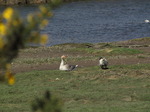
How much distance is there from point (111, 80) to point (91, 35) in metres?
24.7

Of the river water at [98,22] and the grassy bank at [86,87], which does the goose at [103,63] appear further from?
the river water at [98,22]

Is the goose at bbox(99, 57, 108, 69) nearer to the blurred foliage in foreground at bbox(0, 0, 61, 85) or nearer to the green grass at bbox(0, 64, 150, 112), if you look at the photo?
the green grass at bbox(0, 64, 150, 112)

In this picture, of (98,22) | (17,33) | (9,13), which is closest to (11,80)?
(17,33)

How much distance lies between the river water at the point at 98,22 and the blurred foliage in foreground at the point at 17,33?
103ft

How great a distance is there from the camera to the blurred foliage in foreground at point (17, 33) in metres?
2.96

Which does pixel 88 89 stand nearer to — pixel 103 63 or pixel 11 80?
pixel 103 63

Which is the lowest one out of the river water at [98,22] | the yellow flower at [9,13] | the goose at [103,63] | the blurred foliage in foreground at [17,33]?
the river water at [98,22]

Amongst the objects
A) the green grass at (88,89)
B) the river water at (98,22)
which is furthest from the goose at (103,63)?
the river water at (98,22)

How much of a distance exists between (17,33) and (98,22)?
1769 inches

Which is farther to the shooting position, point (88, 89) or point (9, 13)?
point (88, 89)

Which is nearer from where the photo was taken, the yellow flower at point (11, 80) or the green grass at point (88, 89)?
the yellow flower at point (11, 80)

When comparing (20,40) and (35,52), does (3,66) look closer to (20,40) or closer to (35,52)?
(20,40)

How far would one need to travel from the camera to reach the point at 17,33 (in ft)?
9.86

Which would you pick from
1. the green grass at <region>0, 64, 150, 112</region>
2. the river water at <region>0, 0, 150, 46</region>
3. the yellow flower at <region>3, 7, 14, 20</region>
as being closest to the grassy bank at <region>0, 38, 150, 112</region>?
the green grass at <region>0, 64, 150, 112</region>
